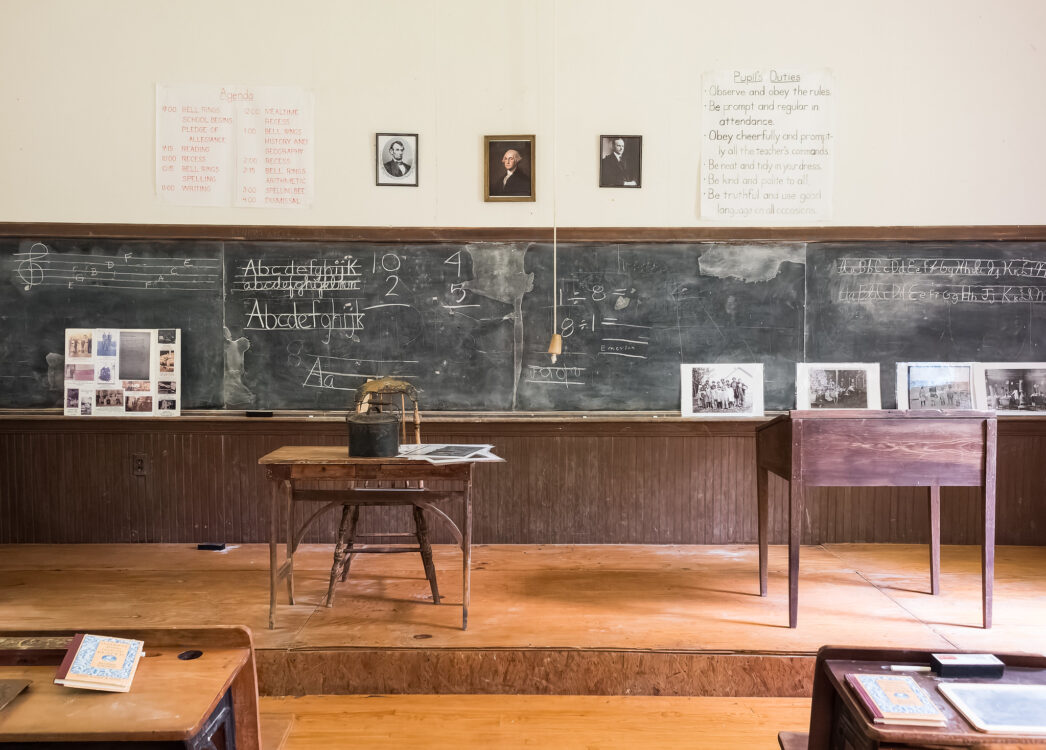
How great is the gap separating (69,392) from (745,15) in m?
4.57

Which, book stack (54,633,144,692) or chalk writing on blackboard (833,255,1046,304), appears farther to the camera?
chalk writing on blackboard (833,255,1046,304)

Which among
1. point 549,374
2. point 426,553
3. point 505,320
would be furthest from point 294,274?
point 426,553

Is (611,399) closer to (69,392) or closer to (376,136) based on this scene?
(376,136)

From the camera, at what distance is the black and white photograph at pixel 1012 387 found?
4.23 m

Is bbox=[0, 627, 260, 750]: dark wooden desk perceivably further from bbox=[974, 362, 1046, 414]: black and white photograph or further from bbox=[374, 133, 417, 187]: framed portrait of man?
bbox=[974, 362, 1046, 414]: black and white photograph

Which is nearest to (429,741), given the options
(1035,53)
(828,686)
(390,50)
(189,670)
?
(189,670)

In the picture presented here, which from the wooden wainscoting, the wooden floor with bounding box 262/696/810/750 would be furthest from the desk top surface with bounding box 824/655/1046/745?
the wooden wainscoting

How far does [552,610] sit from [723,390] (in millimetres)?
1784

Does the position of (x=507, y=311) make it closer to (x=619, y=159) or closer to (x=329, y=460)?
(x=619, y=159)

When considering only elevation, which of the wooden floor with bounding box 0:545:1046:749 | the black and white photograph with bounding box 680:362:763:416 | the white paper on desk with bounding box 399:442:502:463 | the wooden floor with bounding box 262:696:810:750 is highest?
the black and white photograph with bounding box 680:362:763:416

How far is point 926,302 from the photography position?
168 inches

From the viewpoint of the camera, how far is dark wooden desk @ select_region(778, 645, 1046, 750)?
1385 mm

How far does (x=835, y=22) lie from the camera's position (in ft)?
13.7

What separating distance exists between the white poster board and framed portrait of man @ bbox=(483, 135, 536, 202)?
40.5 inches
